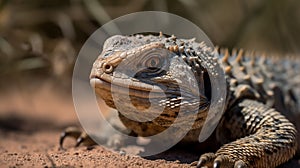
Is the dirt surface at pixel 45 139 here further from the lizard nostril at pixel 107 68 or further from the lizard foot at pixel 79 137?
the lizard nostril at pixel 107 68

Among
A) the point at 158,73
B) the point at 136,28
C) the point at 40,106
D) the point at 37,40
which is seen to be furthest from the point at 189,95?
the point at 40,106

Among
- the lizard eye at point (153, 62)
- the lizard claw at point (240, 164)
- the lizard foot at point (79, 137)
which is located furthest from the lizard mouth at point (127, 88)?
the lizard foot at point (79, 137)

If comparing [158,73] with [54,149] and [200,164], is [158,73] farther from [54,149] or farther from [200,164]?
[54,149]

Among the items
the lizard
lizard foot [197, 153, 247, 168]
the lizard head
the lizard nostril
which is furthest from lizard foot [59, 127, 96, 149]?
lizard foot [197, 153, 247, 168]

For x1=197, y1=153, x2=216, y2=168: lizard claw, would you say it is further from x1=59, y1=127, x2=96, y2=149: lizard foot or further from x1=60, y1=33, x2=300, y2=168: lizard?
x1=59, y1=127, x2=96, y2=149: lizard foot

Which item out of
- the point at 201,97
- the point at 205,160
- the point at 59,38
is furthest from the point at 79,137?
the point at 59,38

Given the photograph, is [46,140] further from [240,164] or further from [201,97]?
[240,164]

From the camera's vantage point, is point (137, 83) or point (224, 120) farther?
point (224, 120)
